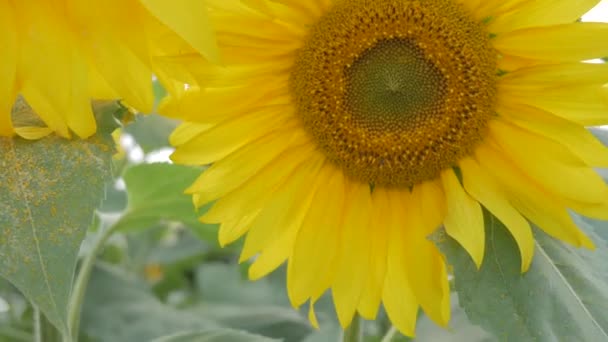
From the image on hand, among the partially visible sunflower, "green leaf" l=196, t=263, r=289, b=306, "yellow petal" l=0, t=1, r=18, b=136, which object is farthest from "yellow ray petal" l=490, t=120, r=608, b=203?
"green leaf" l=196, t=263, r=289, b=306

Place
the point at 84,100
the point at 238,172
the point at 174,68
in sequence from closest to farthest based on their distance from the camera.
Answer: the point at 84,100 → the point at 174,68 → the point at 238,172

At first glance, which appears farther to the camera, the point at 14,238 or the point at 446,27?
the point at 446,27

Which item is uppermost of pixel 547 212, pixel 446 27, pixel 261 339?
pixel 446 27

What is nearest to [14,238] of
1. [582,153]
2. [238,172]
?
[238,172]

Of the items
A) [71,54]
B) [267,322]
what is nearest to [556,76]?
[71,54]

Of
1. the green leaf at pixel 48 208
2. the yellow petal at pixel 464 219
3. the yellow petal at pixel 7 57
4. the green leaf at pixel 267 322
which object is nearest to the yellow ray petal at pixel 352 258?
the yellow petal at pixel 464 219

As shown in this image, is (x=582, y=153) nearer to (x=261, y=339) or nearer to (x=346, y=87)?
(x=346, y=87)
